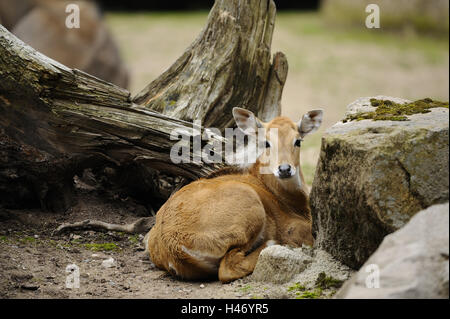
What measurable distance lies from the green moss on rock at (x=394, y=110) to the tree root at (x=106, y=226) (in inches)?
94.7

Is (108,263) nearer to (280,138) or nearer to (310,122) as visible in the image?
(280,138)

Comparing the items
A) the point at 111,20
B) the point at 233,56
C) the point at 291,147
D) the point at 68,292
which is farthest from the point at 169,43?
the point at 68,292

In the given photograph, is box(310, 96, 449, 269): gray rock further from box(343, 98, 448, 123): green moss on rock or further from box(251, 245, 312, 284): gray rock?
box(251, 245, 312, 284): gray rock

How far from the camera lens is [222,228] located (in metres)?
5.18

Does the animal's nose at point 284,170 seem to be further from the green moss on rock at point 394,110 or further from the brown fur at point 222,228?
the green moss on rock at point 394,110

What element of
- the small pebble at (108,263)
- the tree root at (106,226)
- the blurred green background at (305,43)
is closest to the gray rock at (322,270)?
the small pebble at (108,263)

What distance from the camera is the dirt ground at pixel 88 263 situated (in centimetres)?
470

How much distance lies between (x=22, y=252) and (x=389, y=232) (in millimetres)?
3211

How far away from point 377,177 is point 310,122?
210 centimetres

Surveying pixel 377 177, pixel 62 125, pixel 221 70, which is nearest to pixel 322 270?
pixel 377 177

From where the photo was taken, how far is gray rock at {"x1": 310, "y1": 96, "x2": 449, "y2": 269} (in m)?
4.13

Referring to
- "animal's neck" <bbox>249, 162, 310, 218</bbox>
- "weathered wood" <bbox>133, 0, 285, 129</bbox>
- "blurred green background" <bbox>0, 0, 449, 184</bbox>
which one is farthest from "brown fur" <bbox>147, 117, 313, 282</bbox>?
"blurred green background" <bbox>0, 0, 449, 184</bbox>

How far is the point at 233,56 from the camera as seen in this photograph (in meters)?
6.92
